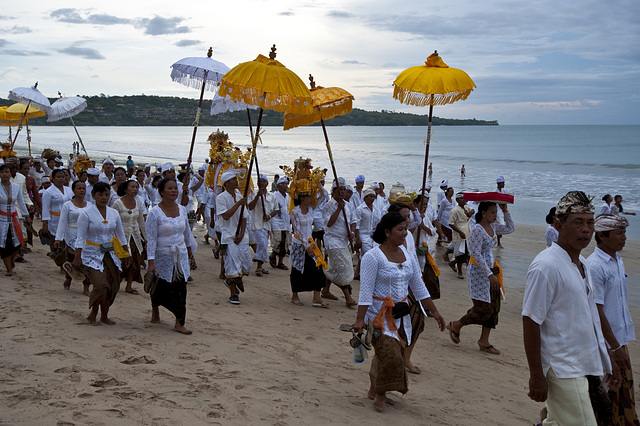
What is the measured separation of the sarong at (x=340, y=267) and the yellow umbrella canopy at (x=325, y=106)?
210 centimetres

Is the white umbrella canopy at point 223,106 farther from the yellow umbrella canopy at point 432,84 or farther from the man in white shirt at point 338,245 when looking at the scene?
the yellow umbrella canopy at point 432,84

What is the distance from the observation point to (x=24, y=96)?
16.3m

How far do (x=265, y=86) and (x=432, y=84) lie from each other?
7.47 feet

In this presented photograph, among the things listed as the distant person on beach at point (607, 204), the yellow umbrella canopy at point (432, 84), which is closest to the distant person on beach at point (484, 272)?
the yellow umbrella canopy at point (432, 84)

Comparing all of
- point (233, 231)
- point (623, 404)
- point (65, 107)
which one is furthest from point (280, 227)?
point (623, 404)

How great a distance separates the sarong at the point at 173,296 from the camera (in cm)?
739

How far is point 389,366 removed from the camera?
5.28 meters

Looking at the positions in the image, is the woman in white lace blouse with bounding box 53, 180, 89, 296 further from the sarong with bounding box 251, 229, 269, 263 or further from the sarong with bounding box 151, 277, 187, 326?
the sarong with bounding box 251, 229, 269, 263

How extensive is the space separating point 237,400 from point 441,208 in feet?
38.9

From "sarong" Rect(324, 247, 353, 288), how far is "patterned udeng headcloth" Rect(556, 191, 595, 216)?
5.90 metres

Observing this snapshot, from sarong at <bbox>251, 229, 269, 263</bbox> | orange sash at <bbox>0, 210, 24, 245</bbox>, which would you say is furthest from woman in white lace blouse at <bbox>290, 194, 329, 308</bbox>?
orange sash at <bbox>0, 210, 24, 245</bbox>

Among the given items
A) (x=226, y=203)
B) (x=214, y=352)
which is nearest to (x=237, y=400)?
(x=214, y=352)

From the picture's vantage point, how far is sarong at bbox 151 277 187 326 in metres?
7.39

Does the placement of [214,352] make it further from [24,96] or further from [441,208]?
[24,96]
